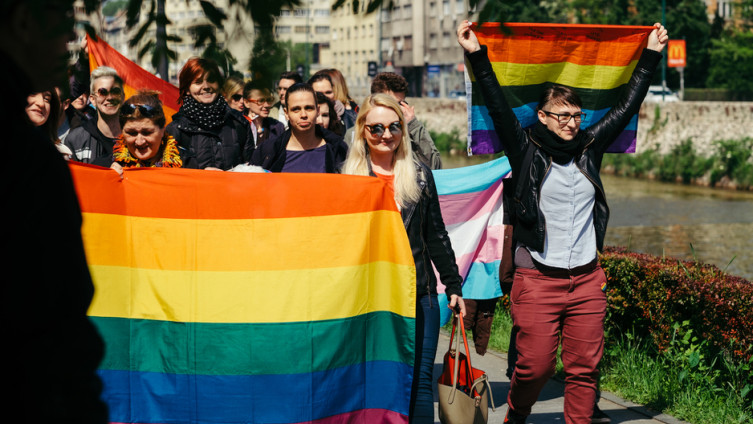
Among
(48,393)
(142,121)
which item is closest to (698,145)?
(142,121)

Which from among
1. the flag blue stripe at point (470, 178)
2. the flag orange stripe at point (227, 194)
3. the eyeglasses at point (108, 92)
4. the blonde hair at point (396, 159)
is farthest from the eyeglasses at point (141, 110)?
the flag blue stripe at point (470, 178)

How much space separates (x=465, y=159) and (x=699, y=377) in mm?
31321

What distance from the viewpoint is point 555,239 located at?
495 cm

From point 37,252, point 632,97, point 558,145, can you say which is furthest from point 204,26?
point 632,97

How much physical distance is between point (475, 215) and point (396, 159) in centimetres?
205

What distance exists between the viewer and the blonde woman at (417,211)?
4555mm

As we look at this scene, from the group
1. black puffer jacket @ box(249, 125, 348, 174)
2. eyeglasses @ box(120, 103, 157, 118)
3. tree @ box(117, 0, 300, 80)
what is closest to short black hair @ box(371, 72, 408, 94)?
black puffer jacket @ box(249, 125, 348, 174)

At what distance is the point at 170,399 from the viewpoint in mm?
4457

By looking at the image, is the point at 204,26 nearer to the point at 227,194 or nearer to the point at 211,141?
the point at 227,194

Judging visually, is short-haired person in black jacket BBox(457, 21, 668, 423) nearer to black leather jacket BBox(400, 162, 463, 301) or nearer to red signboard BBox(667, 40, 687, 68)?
black leather jacket BBox(400, 162, 463, 301)

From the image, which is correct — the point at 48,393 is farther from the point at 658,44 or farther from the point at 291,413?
the point at 658,44

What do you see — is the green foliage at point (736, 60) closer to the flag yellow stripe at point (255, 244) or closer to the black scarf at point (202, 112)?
the black scarf at point (202, 112)

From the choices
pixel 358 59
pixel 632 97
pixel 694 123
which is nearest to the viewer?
pixel 632 97

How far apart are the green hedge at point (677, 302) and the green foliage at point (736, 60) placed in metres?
42.7
